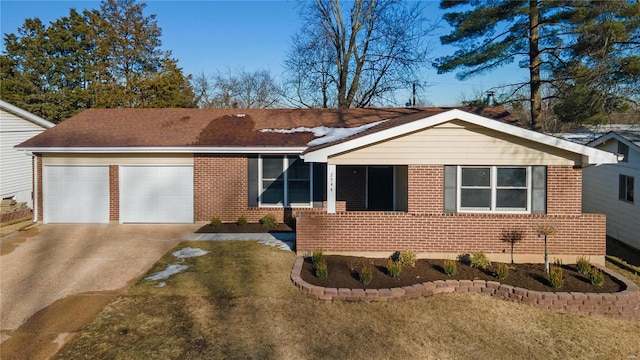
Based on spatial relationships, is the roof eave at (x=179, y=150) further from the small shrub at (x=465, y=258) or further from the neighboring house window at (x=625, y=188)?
the neighboring house window at (x=625, y=188)

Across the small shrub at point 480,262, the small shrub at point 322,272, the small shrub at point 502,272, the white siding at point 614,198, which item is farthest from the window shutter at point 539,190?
the small shrub at point 322,272

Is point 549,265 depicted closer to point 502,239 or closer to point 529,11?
point 502,239

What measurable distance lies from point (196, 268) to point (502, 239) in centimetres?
687

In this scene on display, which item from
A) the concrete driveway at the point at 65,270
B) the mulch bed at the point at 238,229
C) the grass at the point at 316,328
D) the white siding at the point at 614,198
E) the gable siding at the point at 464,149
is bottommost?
the grass at the point at 316,328

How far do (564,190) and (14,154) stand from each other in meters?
20.3

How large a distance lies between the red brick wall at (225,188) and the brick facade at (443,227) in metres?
4.24

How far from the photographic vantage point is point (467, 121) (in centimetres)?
942

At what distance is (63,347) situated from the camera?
224 inches

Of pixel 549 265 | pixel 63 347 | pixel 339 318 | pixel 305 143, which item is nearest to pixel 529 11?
pixel 305 143

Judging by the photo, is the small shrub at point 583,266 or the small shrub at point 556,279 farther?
the small shrub at point 583,266

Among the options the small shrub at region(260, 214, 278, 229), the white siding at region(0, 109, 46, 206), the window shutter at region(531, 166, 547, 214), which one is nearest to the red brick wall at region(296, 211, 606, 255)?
the window shutter at region(531, 166, 547, 214)

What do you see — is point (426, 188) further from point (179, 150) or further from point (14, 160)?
point (14, 160)

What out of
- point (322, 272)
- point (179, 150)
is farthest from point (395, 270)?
point (179, 150)

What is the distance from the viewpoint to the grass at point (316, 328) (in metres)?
5.73
